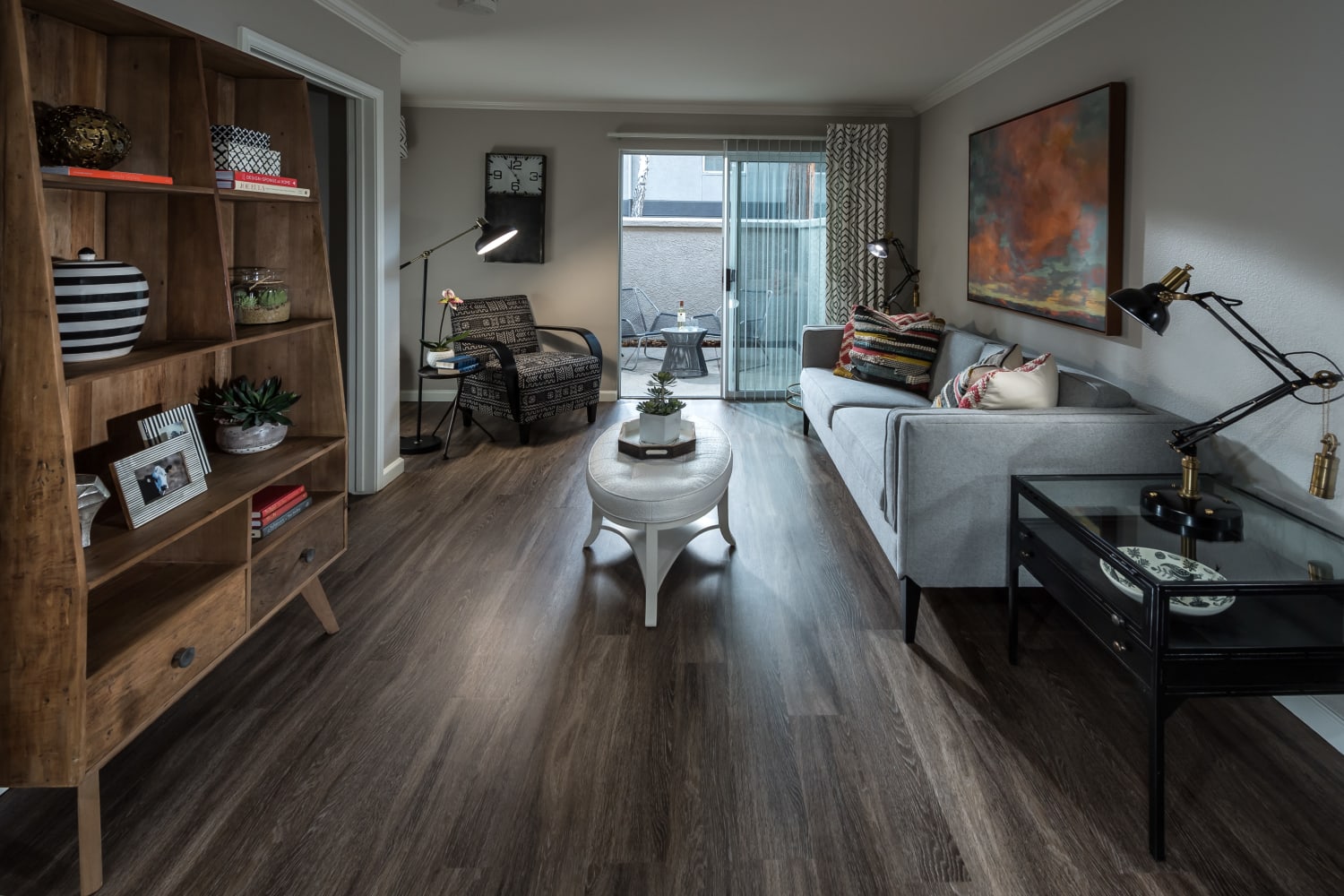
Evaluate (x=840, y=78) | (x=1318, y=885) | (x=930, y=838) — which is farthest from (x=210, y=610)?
(x=840, y=78)

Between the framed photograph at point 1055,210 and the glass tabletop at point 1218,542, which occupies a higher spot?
the framed photograph at point 1055,210

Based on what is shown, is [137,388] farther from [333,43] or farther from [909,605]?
[909,605]

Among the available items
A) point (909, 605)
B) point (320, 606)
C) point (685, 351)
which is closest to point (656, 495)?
point (909, 605)

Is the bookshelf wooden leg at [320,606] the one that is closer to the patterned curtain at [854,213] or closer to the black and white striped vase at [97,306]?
the black and white striped vase at [97,306]

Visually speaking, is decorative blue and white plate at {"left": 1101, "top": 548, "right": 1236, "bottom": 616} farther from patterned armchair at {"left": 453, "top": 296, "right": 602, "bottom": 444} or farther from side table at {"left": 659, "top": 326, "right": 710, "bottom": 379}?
side table at {"left": 659, "top": 326, "right": 710, "bottom": 379}

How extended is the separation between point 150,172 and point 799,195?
5.36 metres

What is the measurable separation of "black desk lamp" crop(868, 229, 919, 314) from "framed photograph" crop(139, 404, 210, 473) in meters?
4.61

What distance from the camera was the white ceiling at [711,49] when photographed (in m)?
4.00

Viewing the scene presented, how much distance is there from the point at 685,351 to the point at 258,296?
5.68 metres

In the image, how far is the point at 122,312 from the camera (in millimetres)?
1853

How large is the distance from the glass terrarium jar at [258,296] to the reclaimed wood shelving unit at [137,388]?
5 centimetres

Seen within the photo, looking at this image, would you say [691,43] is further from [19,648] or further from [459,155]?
[19,648]

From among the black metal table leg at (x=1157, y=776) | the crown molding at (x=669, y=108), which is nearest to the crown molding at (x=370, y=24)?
the crown molding at (x=669, y=108)

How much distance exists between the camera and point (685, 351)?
803 cm
